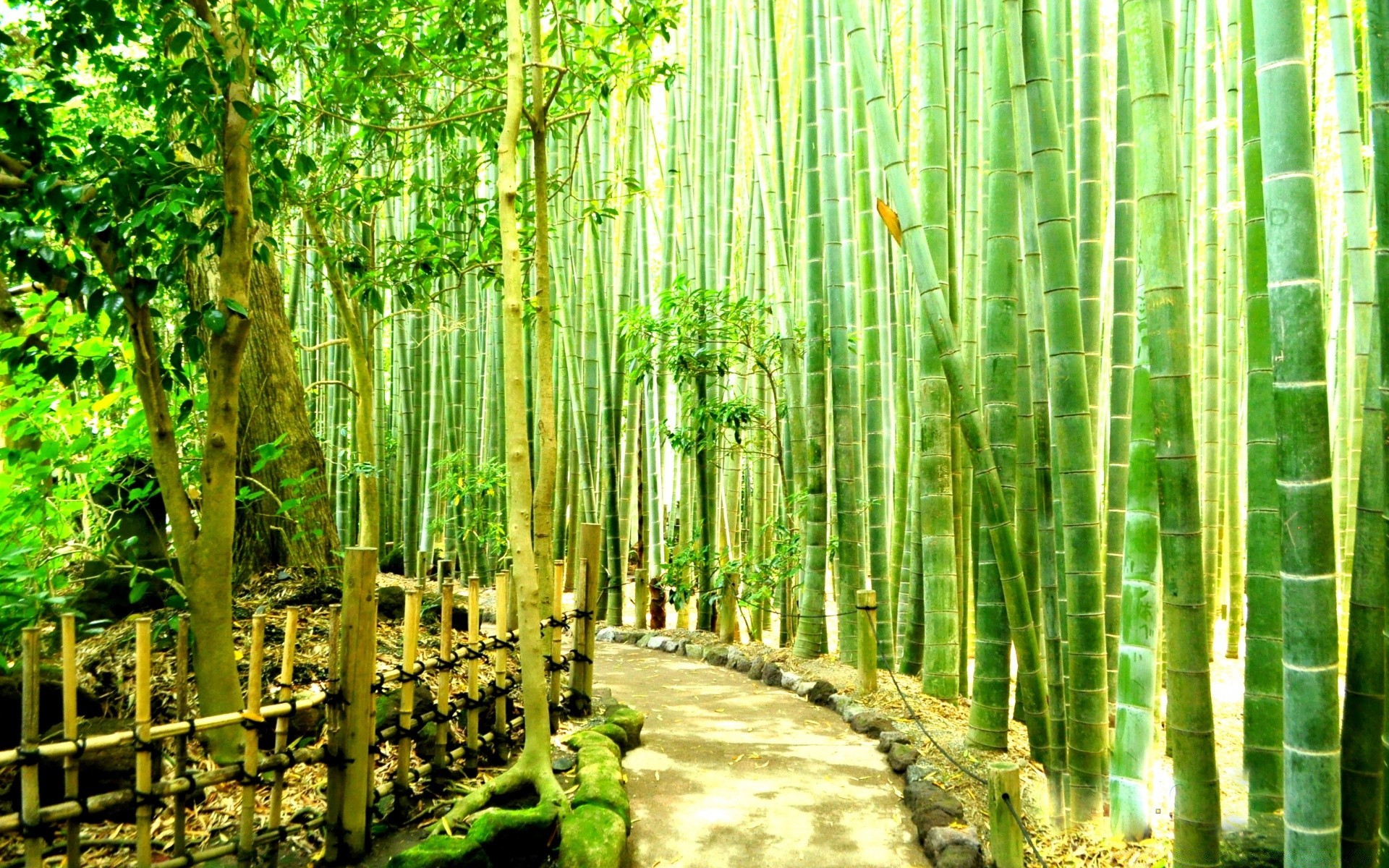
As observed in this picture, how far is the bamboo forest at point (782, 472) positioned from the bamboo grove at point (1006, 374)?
0.06 ft

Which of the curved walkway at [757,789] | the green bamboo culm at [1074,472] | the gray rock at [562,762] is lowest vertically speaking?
the curved walkway at [757,789]

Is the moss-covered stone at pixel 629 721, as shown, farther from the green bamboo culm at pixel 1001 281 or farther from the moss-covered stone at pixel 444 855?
the green bamboo culm at pixel 1001 281

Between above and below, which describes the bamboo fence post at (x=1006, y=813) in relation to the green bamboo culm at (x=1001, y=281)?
below

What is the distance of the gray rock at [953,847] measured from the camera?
2.54m

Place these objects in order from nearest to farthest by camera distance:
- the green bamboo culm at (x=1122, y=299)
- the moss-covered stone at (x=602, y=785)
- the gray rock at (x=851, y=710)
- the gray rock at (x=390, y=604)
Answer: the moss-covered stone at (x=602, y=785), the green bamboo culm at (x=1122, y=299), the gray rock at (x=851, y=710), the gray rock at (x=390, y=604)

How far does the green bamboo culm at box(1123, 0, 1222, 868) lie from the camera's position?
206 cm

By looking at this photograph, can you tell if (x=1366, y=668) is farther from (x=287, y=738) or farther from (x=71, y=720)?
(x=71, y=720)

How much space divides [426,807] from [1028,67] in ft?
8.95

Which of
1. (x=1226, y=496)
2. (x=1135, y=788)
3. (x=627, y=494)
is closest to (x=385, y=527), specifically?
(x=627, y=494)

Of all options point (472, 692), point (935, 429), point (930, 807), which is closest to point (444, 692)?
point (472, 692)

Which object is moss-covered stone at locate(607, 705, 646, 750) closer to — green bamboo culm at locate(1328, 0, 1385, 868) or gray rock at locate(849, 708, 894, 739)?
gray rock at locate(849, 708, 894, 739)

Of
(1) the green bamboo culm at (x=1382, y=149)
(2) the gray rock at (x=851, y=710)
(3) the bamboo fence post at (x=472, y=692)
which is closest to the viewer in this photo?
(1) the green bamboo culm at (x=1382, y=149)

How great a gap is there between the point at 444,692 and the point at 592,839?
2.30 feet

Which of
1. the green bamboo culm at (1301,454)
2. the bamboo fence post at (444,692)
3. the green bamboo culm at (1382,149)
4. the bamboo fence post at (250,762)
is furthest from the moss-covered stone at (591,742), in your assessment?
the green bamboo culm at (1382,149)
